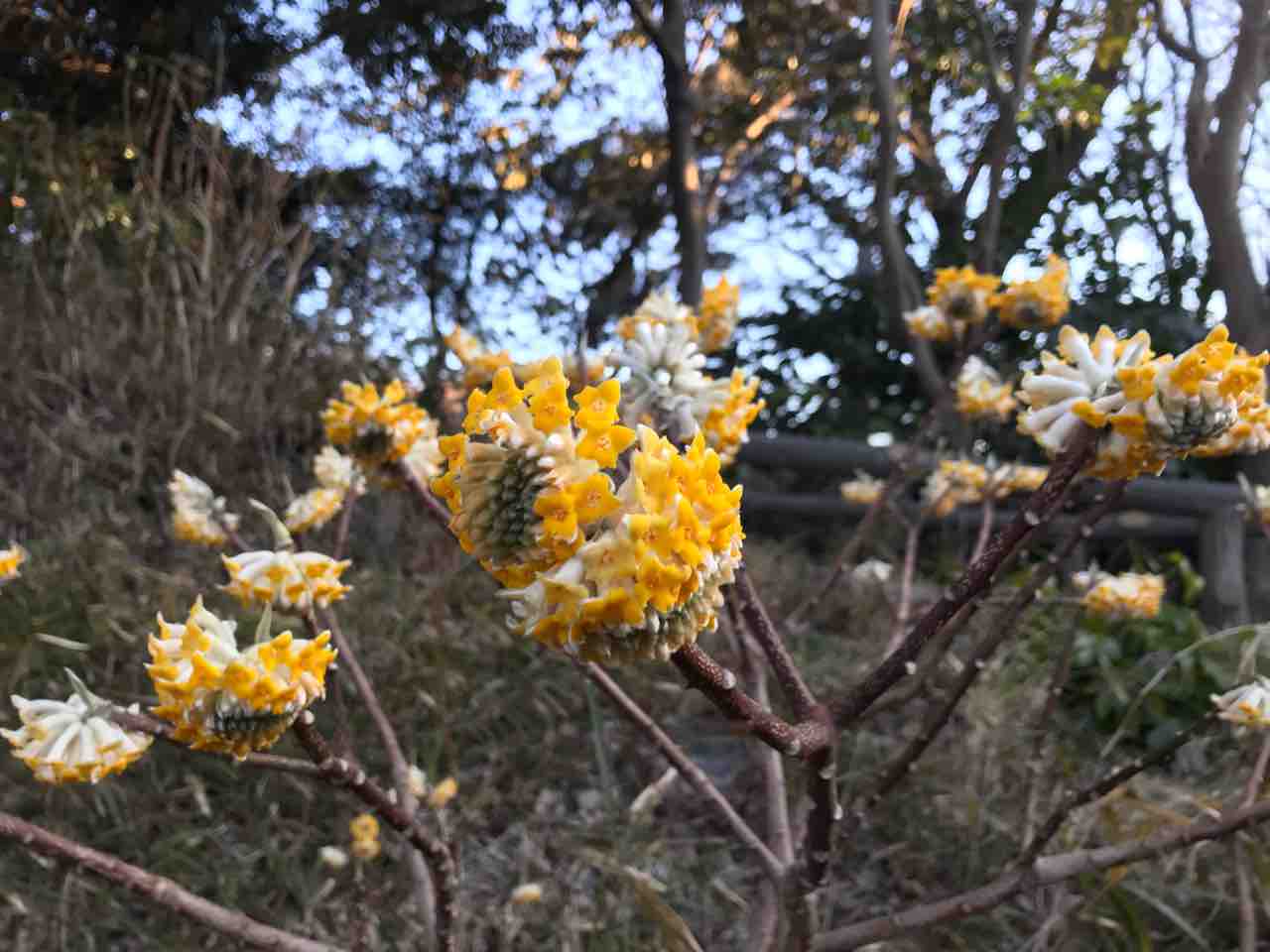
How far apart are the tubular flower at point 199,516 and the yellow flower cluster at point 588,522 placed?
107 cm

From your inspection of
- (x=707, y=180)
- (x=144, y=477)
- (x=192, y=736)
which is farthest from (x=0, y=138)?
(x=192, y=736)

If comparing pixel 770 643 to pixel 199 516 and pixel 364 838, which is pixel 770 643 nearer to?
pixel 199 516

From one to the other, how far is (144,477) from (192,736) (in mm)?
3008

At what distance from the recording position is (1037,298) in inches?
57.7

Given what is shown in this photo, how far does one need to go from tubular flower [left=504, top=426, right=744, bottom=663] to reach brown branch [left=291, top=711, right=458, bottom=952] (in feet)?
1.16

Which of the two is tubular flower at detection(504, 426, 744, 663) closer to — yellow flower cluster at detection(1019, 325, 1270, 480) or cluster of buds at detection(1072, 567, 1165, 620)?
yellow flower cluster at detection(1019, 325, 1270, 480)

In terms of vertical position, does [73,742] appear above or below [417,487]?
below

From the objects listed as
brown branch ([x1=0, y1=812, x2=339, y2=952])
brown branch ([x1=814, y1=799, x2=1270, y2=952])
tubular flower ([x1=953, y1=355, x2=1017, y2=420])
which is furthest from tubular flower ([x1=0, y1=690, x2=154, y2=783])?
tubular flower ([x1=953, y1=355, x2=1017, y2=420])

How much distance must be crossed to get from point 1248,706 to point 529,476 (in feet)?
2.68

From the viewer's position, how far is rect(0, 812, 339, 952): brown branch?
81 centimetres

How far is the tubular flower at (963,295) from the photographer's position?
5.05ft

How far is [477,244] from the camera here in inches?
241

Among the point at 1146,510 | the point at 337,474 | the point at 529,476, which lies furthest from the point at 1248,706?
the point at 1146,510

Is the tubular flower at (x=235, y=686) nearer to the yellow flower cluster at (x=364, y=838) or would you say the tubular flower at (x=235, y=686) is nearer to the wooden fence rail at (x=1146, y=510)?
the yellow flower cluster at (x=364, y=838)
